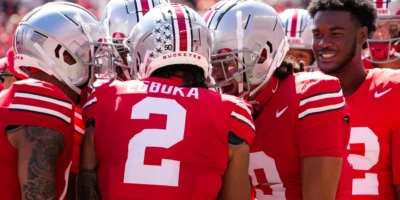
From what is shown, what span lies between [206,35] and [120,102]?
1.29ft

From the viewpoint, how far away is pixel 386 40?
3.95m

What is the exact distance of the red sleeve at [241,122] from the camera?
253cm

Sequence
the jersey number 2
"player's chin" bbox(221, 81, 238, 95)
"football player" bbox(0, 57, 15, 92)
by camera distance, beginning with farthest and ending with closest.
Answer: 1. "football player" bbox(0, 57, 15, 92)
2. "player's chin" bbox(221, 81, 238, 95)
3. the jersey number 2

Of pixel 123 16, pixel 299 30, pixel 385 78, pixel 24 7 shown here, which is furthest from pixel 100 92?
pixel 24 7

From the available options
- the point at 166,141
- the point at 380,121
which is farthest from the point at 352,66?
the point at 166,141

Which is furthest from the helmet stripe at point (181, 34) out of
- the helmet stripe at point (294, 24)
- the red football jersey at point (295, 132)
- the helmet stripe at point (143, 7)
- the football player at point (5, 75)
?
the helmet stripe at point (294, 24)

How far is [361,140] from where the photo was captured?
3.24m

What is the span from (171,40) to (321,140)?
63 cm

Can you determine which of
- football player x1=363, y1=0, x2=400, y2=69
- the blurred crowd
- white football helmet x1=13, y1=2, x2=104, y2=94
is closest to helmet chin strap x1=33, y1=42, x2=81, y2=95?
white football helmet x1=13, y1=2, x2=104, y2=94

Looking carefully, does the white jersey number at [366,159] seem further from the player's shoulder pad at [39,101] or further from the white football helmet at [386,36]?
the player's shoulder pad at [39,101]

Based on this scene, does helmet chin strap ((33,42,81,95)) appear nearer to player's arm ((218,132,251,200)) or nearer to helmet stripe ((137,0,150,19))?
player's arm ((218,132,251,200))

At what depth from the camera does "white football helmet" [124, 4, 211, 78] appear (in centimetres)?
262

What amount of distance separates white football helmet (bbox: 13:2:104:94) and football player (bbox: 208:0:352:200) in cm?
49

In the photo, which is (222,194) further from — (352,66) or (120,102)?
(352,66)
